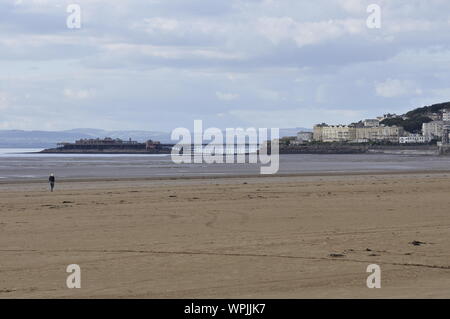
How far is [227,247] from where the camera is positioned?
13242mm

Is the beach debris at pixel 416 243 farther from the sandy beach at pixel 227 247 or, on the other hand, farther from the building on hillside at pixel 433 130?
the building on hillside at pixel 433 130

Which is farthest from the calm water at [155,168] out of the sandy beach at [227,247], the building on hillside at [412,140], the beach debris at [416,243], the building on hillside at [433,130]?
the building on hillside at [433,130]

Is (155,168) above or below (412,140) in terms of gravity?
below

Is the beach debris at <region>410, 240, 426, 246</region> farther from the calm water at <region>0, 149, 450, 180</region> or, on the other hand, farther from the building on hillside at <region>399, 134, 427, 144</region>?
the building on hillside at <region>399, 134, 427, 144</region>

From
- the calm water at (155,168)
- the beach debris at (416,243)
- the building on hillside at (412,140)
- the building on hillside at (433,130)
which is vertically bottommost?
the calm water at (155,168)

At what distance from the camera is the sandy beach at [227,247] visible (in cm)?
998

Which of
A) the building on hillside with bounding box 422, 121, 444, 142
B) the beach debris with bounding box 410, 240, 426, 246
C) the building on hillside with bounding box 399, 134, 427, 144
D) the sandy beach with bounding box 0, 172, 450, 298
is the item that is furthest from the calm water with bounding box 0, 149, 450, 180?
the building on hillside with bounding box 422, 121, 444, 142

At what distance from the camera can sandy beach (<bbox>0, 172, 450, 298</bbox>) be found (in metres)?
9.98

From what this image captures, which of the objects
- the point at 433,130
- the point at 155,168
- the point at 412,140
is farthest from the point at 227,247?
the point at 433,130

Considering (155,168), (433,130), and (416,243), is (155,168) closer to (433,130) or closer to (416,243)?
(416,243)
